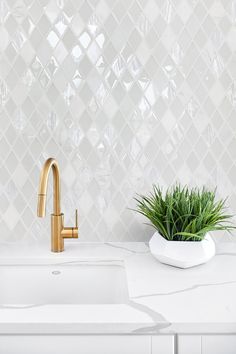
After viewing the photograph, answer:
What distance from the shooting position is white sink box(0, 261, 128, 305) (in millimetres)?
1451

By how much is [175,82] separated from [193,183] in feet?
1.16

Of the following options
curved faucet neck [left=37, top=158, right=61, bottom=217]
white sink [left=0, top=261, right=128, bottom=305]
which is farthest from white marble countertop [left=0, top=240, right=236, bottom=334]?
curved faucet neck [left=37, top=158, right=61, bottom=217]

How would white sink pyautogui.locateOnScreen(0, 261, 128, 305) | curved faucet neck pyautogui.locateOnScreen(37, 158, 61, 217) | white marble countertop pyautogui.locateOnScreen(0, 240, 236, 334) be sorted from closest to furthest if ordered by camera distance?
1. white marble countertop pyautogui.locateOnScreen(0, 240, 236, 334)
2. curved faucet neck pyautogui.locateOnScreen(37, 158, 61, 217)
3. white sink pyautogui.locateOnScreen(0, 261, 128, 305)

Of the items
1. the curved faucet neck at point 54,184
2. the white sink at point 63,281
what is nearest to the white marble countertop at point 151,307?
the white sink at point 63,281

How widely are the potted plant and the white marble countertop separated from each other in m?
0.04

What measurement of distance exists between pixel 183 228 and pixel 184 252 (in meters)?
0.08

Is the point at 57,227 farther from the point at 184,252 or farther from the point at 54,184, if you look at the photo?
the point at 184,252

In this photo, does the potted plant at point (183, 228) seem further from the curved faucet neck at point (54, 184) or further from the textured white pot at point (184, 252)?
the curved faucet neck at point (54, 184)

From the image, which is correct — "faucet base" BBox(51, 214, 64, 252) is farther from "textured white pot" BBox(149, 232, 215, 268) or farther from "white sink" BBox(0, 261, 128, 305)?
"textured white pot" BBox(149, 232, 215, 268)

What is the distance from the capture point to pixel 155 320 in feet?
3.38

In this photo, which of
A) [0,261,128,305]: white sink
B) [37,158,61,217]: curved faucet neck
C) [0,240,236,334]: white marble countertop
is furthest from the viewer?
[0,261,128,305]: white sink

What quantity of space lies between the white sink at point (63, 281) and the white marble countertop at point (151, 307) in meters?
0.02

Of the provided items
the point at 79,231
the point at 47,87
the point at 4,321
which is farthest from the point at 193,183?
the point at 4,321

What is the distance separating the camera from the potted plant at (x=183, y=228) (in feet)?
4.41
